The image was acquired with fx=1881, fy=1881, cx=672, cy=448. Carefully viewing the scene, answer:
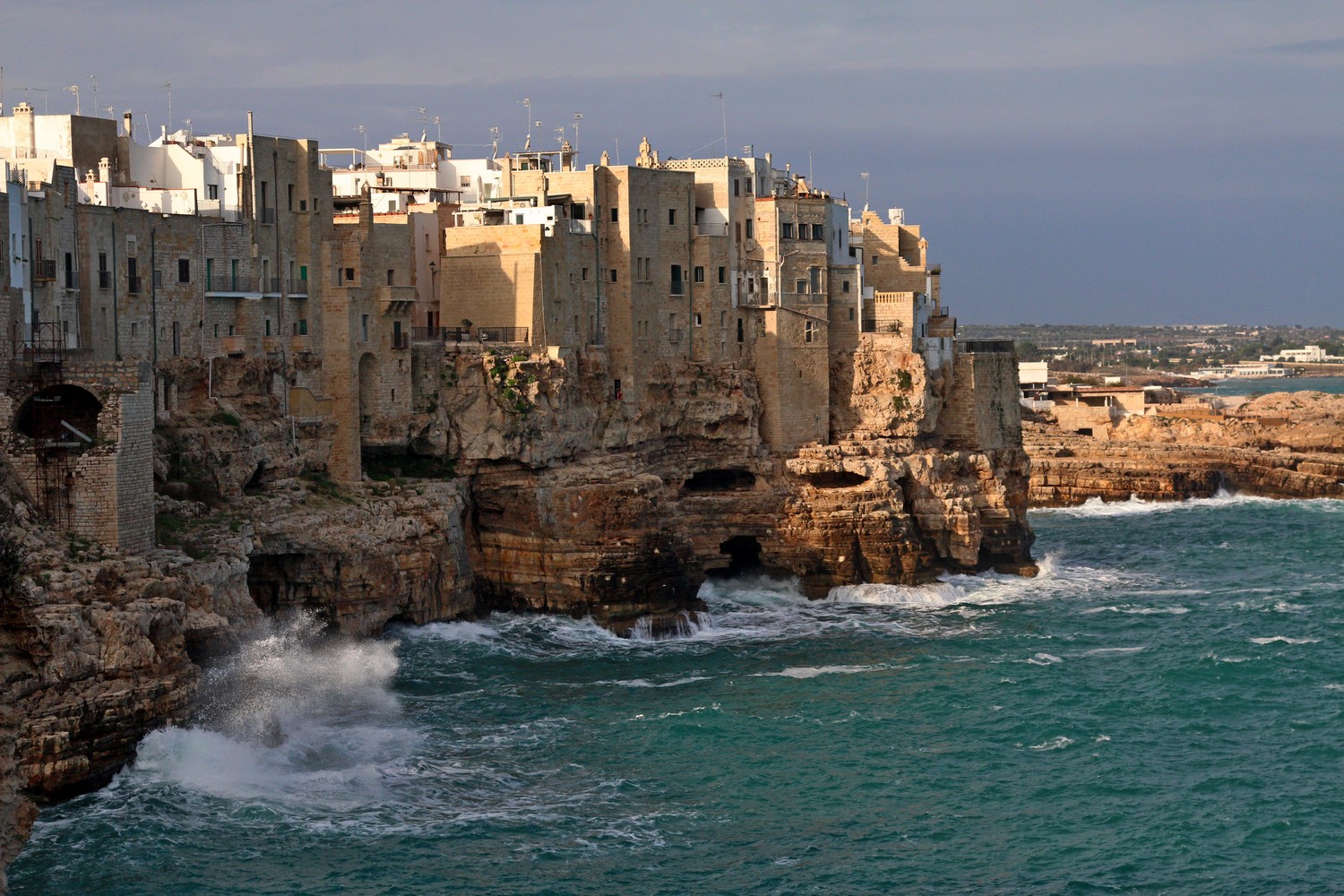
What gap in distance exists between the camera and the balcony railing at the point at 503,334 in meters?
60.1

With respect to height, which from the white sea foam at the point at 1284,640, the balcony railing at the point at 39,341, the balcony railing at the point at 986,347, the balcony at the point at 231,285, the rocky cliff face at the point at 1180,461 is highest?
the balcony at the point at 231,285

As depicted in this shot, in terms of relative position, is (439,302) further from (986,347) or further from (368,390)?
(986,347)

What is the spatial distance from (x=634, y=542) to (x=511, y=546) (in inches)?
151

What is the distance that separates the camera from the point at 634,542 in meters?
58.3

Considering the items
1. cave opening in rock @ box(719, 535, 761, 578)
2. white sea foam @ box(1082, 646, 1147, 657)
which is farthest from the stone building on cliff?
white sea foam @ box(1082, 646, 1147, 657)

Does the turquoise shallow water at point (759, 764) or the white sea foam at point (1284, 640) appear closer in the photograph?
the turquoise shallow water at point (759, 764)

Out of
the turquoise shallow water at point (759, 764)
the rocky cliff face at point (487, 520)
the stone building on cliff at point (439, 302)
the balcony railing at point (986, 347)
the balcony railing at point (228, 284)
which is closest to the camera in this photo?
the turquoise shallow water at point (759, 764)

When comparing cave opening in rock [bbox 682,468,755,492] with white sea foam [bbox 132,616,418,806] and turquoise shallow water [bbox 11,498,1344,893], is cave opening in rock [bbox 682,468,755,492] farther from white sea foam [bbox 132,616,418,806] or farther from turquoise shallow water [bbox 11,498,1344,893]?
white sea foam [bbox 132,616,418,806]

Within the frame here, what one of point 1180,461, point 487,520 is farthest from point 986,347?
point 1180,461

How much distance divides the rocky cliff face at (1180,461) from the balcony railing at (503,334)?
43.6 m

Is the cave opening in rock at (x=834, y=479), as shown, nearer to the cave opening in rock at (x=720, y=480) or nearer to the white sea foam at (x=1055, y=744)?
the cave opening in rock at (x=720, y=480)

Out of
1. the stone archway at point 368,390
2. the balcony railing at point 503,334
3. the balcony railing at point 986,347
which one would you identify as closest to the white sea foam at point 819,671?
the stone archway at point 368,390

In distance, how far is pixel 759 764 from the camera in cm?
4406

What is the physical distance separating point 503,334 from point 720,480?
10.9 meters
